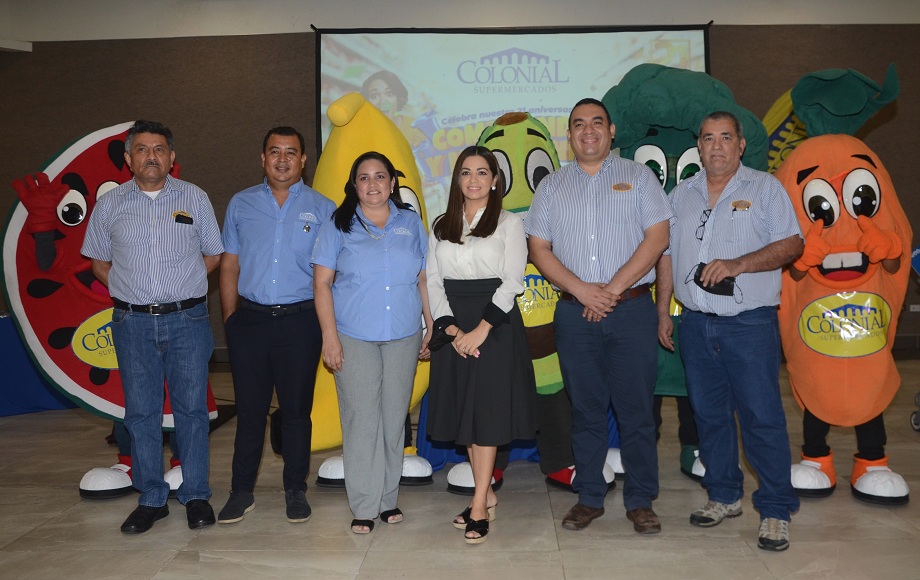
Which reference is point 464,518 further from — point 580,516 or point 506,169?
point 506,169

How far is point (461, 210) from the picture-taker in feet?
9.18

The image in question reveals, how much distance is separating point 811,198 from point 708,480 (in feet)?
3.90

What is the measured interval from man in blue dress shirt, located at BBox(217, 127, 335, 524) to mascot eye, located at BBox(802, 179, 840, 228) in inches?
75.5

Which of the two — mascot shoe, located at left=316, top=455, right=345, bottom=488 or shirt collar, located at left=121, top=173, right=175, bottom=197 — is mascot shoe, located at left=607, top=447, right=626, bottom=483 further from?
shirt collar, located at left=121, top=173, right=175, bottom=197

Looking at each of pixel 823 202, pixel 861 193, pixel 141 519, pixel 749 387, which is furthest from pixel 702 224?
pixel 141 519

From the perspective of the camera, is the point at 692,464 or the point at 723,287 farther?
the point at 692,464

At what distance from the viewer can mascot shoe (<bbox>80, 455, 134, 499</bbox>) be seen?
3.37 m

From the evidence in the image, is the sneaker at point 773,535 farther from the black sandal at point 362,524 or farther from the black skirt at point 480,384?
the black sandal at point 362,524

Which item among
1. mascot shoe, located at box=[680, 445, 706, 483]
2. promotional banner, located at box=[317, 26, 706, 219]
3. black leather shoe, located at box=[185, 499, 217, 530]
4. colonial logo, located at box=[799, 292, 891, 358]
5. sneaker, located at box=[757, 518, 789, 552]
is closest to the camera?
sneaker, located at box=[757, 518, 789, 552]

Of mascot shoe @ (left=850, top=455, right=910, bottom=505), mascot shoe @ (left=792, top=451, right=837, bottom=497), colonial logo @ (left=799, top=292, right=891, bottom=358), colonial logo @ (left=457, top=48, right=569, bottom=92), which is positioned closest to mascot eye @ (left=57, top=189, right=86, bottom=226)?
colonial logo @ (left=799, top=292, right=891, bottom=358)

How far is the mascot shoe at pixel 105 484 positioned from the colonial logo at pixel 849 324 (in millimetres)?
2897

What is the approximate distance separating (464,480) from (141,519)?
1.27m

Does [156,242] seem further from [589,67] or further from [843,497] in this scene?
[589,67]

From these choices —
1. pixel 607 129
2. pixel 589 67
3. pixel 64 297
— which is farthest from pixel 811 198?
pixel 589 67
